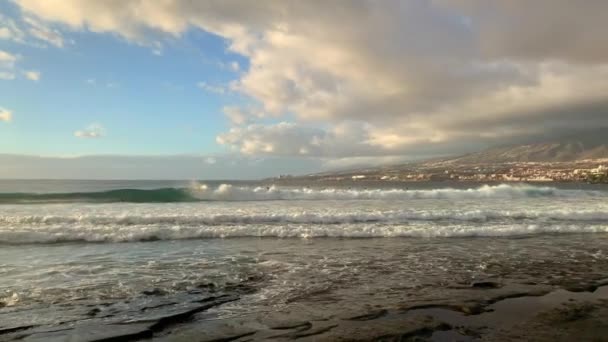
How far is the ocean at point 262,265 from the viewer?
244 inches

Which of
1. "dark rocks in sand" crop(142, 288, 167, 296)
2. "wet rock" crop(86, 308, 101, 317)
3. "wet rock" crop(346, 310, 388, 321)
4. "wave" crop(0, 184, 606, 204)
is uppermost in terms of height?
"wave" crop(0, 184, 606, 204)

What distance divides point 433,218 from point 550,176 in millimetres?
166249

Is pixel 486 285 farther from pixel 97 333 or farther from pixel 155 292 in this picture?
pixel 97 333

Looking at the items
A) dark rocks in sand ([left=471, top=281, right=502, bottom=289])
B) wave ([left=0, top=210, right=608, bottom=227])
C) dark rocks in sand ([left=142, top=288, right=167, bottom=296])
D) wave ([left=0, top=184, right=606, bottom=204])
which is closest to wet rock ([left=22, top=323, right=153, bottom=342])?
dark rocks in sand ([left=142, top=288, right=167, bottom=296])

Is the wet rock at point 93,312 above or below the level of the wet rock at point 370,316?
above

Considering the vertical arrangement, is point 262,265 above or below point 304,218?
below

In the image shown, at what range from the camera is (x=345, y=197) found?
3825 centimetres

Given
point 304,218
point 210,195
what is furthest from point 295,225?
point 210,195

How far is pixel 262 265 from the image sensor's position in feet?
31.8

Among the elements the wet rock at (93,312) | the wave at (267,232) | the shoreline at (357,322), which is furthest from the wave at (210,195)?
the shoreline at (357,322)

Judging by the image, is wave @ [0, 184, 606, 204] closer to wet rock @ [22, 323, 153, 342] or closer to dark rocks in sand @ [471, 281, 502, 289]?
wet rock @ [22, 323, 153, 342]

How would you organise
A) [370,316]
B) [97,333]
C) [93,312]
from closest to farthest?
[97,333] < [370,316] < [93,312]

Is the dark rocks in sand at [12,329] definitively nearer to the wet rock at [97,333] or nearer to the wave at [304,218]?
Result: the wet rock at [97,333]

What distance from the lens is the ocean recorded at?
6207mm
